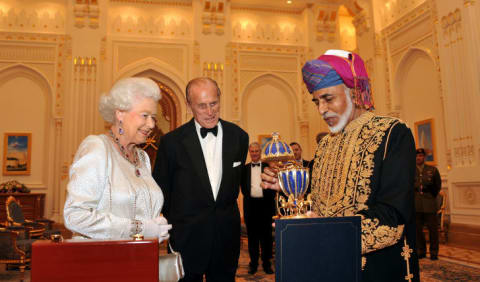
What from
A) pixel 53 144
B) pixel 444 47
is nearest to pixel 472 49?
pixel 444 47

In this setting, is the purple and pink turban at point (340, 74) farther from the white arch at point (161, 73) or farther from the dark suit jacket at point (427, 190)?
the white arch at point (161, 73)

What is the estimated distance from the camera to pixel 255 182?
5551 mm

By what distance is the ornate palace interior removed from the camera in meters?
8.54

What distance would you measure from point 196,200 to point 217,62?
878 cm

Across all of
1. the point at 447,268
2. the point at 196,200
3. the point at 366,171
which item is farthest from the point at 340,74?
the point at 447,268

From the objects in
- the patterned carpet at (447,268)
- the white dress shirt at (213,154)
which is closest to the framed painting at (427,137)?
the patterned carpet at (447,268)

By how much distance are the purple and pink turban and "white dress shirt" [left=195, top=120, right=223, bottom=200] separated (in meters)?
0.85

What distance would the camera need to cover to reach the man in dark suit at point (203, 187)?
2072mm

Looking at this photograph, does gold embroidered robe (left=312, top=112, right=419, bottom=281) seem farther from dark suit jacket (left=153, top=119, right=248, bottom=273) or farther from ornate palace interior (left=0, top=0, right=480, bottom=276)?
ornate palace interior (left=0, top=0, right=480, bottom=276)

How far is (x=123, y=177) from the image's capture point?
5.33 ft

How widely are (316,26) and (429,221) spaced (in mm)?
7287

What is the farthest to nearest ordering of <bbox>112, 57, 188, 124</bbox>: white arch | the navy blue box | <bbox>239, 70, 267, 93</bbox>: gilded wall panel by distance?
<bbox>239, 70, 267, 93</bbox>: gilded wall panel → <bbox>112, 57, 188, 124</bbox>: white arch → the navy blue box

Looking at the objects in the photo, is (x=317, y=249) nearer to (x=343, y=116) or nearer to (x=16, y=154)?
(x=343, y=116)

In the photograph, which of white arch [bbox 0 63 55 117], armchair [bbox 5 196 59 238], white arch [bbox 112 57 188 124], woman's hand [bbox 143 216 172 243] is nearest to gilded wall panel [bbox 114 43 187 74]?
white arch [bbox 112 57 188 124]
